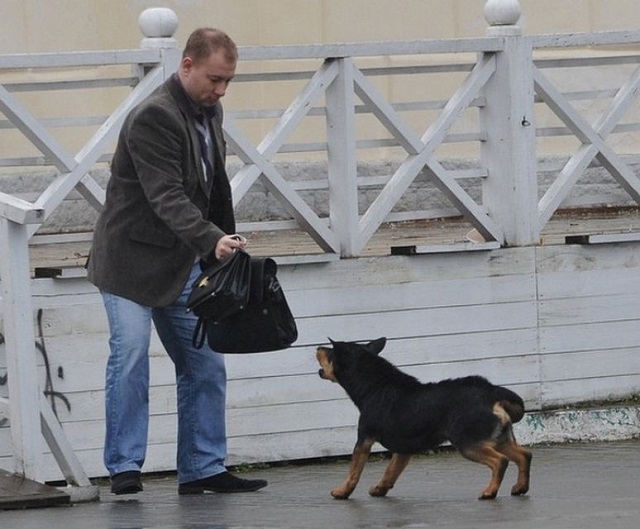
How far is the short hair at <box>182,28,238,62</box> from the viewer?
22.6ft

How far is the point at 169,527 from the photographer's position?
6.30 metres

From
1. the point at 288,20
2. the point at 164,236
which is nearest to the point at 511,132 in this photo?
the point at 164,236

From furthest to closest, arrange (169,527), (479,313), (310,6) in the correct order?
1. (310,6)
2. (479,313)
3. (169,527)

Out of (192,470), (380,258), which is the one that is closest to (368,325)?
(380,258)

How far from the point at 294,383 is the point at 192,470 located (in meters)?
1.37

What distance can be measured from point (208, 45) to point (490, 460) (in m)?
1.89

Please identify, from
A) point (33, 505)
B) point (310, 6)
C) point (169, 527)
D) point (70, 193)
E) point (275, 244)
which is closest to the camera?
point (169, 527)

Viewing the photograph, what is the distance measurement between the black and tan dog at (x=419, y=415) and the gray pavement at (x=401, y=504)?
0.49 feet

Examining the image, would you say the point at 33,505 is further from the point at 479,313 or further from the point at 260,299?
the point at 479,313

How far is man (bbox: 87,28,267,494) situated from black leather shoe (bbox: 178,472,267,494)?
0.42 feet

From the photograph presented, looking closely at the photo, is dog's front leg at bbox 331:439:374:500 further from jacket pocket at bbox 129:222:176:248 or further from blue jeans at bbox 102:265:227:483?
jacket pocket at bbox 129:222:176:248

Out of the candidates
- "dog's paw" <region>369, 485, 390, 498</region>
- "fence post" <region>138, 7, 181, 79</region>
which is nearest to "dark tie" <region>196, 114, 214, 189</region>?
"fence post" <region>138, 7, 181, 79</region>

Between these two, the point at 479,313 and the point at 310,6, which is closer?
the point at 479,313

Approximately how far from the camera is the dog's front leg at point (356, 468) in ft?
23.6
